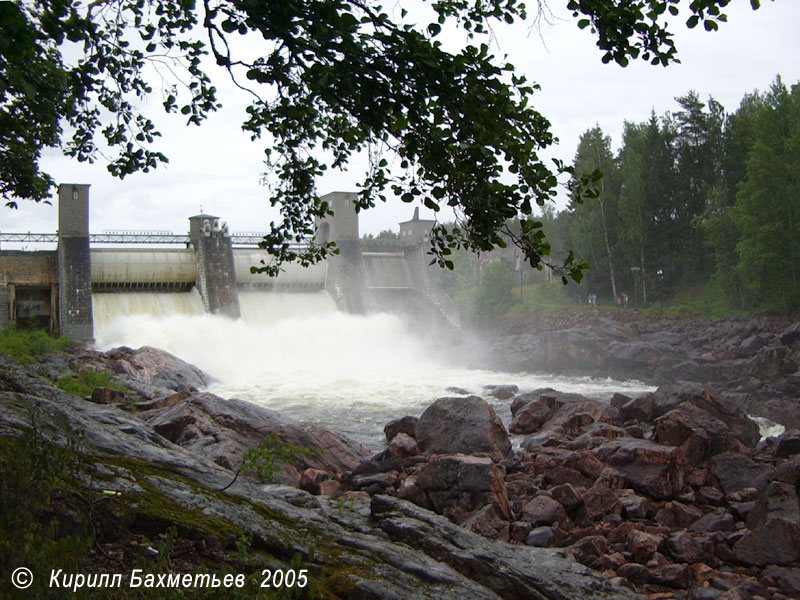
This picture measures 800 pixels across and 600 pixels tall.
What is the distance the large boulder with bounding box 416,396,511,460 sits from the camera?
13141 millimetres

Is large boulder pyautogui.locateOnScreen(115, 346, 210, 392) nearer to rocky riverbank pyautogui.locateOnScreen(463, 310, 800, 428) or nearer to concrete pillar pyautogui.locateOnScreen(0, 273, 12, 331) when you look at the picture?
concrete pillar pyautogui.locateOnScreen(0, 273, 12, 331)

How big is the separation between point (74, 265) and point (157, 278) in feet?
13.0

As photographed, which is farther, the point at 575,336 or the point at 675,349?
the point at 575,336

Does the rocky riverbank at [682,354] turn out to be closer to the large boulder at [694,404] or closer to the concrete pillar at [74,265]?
the large boulder at [694,404]

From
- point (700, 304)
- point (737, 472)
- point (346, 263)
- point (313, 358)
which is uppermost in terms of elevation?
point (346, 263)

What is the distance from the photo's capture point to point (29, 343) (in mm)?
25078

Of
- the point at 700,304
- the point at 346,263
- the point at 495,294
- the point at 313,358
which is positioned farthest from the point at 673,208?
the point at 313,358

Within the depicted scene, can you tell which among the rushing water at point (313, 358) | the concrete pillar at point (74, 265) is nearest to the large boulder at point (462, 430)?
the rushing water at point (313, 358)

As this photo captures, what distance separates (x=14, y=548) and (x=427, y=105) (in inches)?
124

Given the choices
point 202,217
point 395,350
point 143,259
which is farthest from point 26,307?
point 395,350

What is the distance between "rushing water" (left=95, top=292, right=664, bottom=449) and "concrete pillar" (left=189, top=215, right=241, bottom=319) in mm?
734

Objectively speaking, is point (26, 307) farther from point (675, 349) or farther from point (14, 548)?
point (14, 548)

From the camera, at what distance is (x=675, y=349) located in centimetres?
3086

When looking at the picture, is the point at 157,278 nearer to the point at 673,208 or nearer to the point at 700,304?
the point at 700,304
